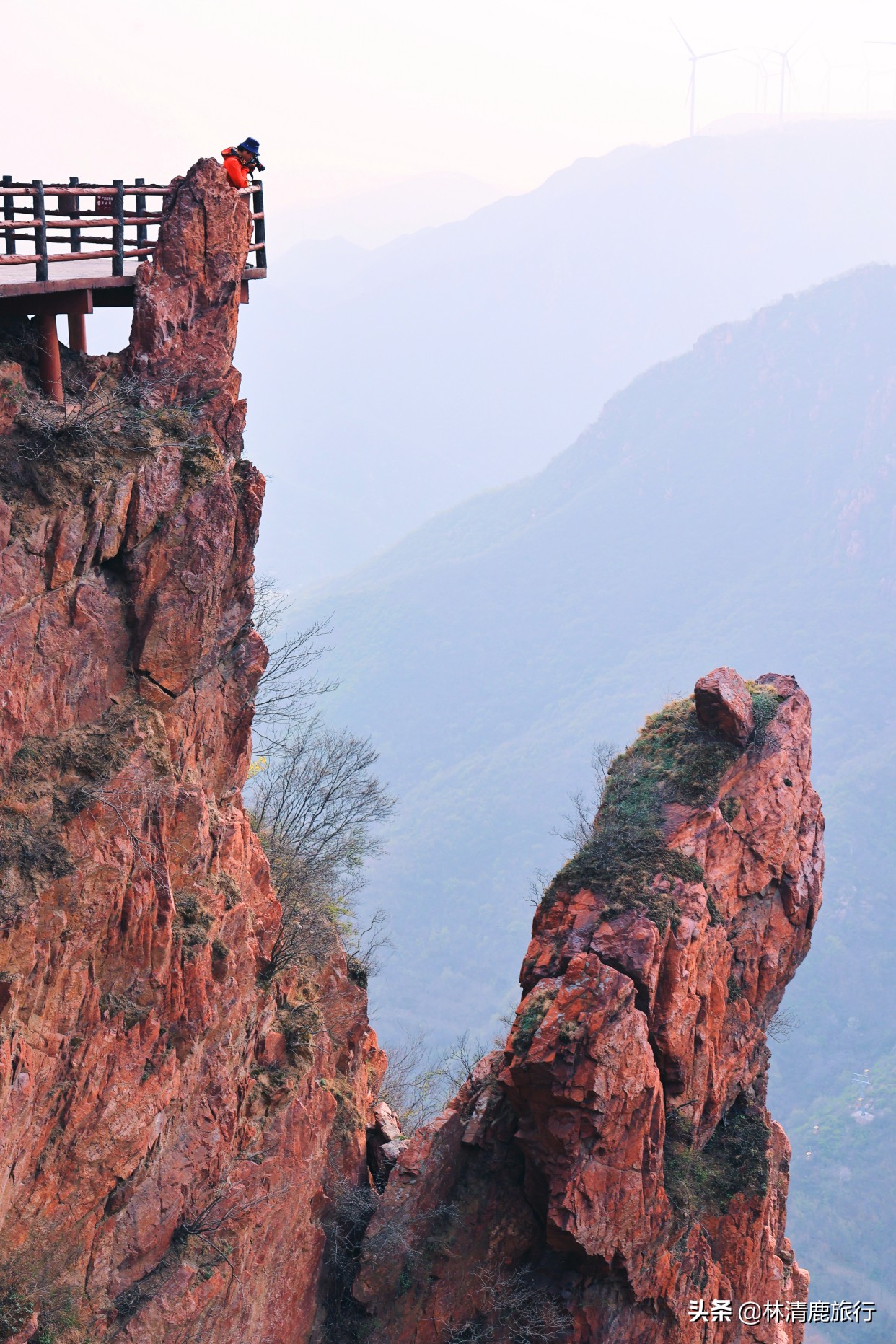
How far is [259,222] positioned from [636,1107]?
651 inches

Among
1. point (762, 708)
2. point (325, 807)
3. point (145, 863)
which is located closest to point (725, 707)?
point (762, 708)

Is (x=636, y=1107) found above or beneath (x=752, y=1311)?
above

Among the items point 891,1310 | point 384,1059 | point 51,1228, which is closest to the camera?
point 51,1228

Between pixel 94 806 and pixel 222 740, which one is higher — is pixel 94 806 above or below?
below

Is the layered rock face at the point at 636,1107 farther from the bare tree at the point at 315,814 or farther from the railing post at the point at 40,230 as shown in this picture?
the railing post at the point at 40,230

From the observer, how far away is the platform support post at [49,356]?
13969 millimetres

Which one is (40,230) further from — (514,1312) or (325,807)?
(325,807)

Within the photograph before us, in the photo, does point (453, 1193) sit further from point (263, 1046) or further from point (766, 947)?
point (766, 947)

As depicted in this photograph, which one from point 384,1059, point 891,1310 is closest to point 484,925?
point 891,1310

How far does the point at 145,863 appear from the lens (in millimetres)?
13977

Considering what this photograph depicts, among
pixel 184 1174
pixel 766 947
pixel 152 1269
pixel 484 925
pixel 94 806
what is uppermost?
pixel 484 925

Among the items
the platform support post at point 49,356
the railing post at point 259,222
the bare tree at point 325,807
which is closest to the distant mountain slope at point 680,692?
the bare tree at point 325,807

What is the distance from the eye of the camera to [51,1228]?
1299 centimetres

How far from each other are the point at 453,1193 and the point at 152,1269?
241 inches
